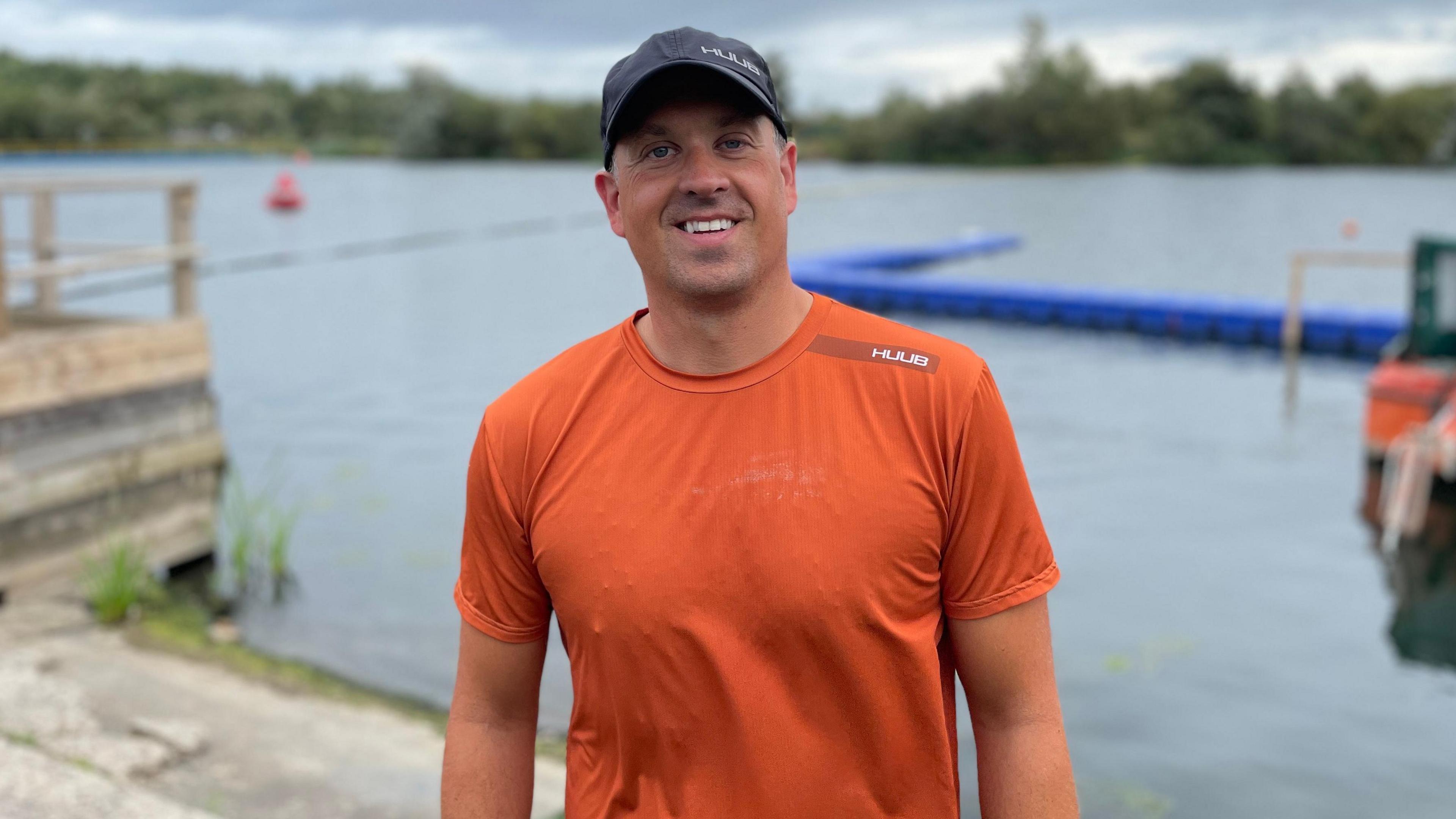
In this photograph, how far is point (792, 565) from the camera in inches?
65.7

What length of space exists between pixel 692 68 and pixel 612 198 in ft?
1.02

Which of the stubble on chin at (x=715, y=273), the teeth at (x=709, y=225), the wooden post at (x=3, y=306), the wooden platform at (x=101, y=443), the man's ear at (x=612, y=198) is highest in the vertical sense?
the man's ear at (x=612, y=198)

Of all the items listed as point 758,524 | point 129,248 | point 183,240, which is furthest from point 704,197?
point 129,248

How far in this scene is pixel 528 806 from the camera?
198 cm

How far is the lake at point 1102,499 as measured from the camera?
720 centimetres

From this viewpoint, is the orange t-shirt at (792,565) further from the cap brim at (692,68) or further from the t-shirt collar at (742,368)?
the cap brim at (692,68)

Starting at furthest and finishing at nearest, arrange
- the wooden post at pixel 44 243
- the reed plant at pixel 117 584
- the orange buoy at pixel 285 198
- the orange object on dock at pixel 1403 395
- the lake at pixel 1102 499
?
the orange buoy at pixel 285 198
the orange object on dock at pixel 1403 395
the wooden post at pixel 44 243
the lake at pixel 1102 499
the reed plant at pixel 117 584

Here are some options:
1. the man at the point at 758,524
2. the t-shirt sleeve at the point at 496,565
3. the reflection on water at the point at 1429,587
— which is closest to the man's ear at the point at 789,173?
the man at the point at 758,524

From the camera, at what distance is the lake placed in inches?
283

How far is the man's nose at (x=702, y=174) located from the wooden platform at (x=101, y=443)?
258 inches

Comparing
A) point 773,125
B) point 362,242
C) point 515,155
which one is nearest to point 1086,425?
point 773,125

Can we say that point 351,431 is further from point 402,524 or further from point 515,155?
point 515,155

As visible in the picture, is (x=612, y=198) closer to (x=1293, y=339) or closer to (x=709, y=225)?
(x=709, y=225)

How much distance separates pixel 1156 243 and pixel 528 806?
47108 millimetres
